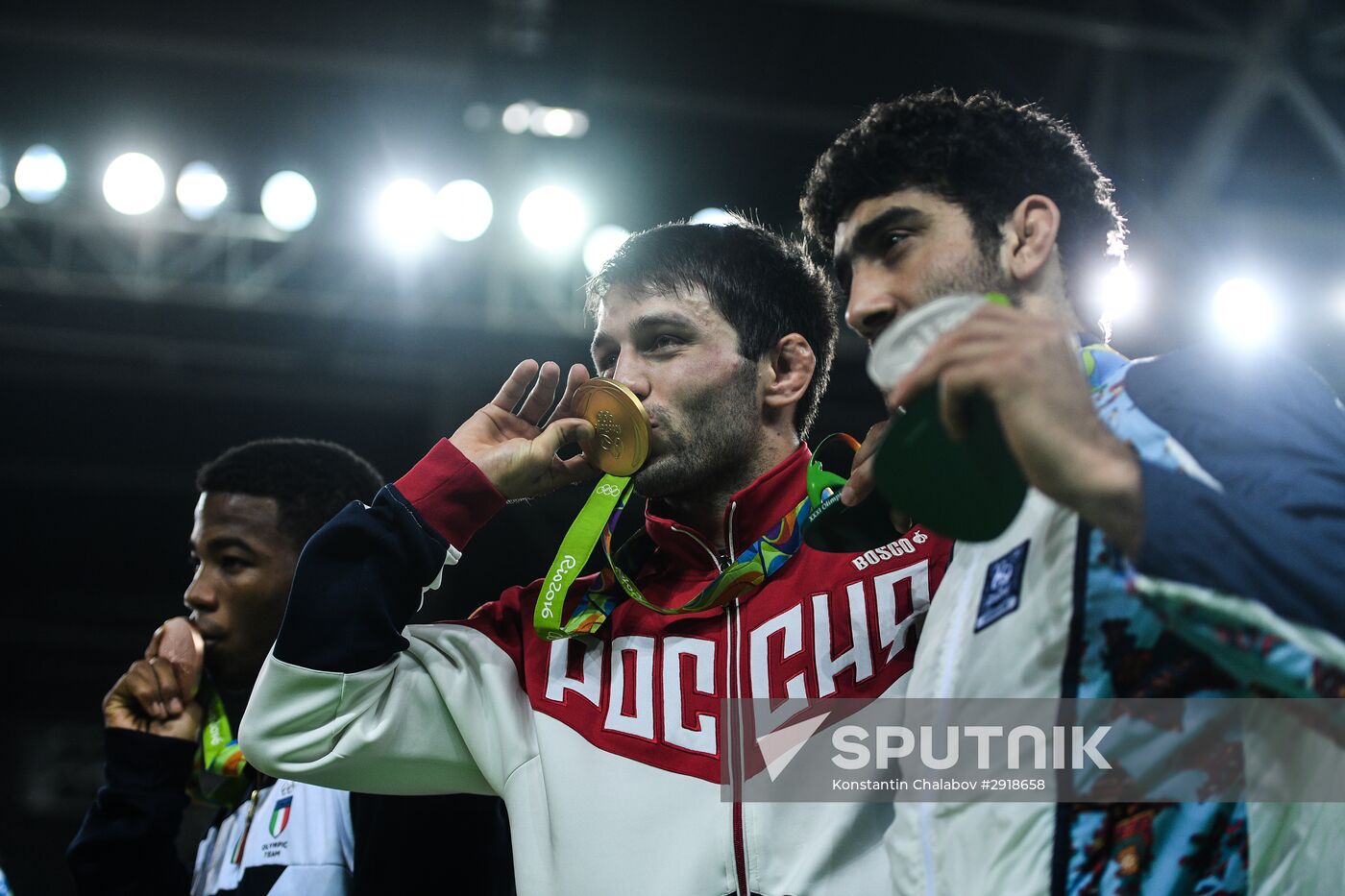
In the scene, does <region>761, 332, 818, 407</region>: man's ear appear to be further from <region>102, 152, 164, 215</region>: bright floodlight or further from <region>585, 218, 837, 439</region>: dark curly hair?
<region>102, 152, 164, 215</region>: bright floodlight

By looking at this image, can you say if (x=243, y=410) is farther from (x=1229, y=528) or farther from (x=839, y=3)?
(x=1229, y=528)

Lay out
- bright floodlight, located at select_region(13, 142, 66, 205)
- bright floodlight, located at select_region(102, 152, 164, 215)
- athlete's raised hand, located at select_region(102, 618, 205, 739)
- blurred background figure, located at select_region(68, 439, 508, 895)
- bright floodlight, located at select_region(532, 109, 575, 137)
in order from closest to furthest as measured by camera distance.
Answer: blurred background figure, located at select_region(68, 439, 508, 895), athlete's raised hand, located at select_region(102, 618, 205, 739), bright floodlight, located at select_region(13, 142, 66, 205), bright floodlight, located at select_region(102, 152, 164, 215), bright floodlight, located at select_region(532, 109, 575, 137)

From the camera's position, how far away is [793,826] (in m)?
1.83

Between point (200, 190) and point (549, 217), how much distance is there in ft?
6.10

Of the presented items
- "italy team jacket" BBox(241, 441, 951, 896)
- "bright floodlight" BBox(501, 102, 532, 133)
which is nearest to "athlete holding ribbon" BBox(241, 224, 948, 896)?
"italy team jacket" BBox(241, 441, 951, 896)

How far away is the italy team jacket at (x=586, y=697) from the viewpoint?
183 cm

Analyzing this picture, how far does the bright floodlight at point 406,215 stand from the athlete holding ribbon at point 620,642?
15.2 feet

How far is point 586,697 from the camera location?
2.04 metres

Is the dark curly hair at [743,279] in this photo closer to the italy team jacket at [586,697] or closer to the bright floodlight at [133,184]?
the italy team jacket at [586,697]

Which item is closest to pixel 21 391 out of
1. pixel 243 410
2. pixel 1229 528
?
pixel 243 410

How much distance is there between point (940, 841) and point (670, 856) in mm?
553

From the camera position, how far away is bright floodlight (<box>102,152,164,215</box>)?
659cm

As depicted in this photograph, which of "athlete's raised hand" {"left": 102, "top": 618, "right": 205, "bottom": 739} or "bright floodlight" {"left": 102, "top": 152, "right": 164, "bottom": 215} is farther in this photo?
"bright floodlight" {"left": 102, "top": 152, "right": 164, "bottom": 215}

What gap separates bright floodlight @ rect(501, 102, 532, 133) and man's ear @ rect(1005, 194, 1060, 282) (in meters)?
5.33
